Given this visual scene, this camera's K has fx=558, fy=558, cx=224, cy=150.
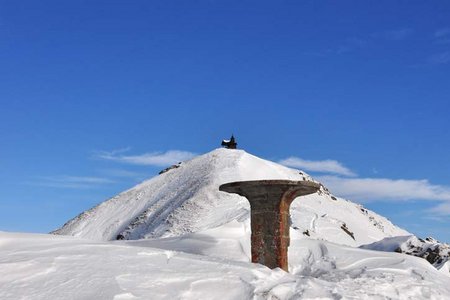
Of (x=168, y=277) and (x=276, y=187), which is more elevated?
(x=276, y=187)

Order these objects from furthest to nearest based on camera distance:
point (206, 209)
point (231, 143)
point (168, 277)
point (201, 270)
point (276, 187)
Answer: point (231, 143) < point (206, 209) < point (276, 187) < point (201, 270) < point (168, 277)

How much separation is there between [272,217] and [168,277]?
264 centimetres

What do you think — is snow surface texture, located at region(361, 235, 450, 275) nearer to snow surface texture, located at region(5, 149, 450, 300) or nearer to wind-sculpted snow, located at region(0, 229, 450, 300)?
snow surface texture, located at region(5, 149, 450, 300)

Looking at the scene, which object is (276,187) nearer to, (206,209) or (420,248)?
(420,248)

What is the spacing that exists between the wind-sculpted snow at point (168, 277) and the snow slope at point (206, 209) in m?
9.96

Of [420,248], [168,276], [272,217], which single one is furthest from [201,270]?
[420,248]

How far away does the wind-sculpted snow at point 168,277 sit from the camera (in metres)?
5.69

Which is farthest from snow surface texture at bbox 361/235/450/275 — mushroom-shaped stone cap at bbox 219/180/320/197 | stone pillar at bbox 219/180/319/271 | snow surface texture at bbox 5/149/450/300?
stone pillar at bbox 219/180/319/271

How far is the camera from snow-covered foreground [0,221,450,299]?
18.7 ft

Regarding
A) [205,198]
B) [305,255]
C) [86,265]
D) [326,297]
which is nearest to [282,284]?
[326,297]

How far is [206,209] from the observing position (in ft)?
71.7

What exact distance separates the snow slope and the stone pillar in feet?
30.9

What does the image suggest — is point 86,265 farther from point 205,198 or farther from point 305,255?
point 205,198

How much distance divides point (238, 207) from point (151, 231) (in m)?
3.44
